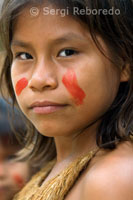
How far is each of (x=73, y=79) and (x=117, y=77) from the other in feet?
0.70

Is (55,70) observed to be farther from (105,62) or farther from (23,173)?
(23,173)

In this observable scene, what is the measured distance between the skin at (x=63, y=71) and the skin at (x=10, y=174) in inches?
30.3

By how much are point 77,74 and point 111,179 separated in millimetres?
443

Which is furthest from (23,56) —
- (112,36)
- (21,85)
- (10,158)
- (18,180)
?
(10,158)

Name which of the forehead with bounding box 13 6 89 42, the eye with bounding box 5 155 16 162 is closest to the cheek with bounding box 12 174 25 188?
the eye with bounding box 5 155 16 162

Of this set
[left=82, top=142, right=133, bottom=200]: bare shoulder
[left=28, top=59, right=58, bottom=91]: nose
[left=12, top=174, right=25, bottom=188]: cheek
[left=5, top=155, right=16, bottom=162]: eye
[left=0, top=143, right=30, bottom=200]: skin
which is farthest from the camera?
[left=5, top=155, right=16, bottom=162]: eye

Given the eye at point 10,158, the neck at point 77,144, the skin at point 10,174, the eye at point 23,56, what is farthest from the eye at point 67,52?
the eye at point 10,158

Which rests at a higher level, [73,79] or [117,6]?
[117,6]

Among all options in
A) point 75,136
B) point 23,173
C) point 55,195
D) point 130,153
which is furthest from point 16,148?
point 130,153

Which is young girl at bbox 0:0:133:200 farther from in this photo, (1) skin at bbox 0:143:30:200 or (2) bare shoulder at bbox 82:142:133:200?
(1) skin at bbox 0:143:30:200

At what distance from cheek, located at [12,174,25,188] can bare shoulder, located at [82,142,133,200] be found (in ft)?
3.30

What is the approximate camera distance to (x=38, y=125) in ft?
5.16

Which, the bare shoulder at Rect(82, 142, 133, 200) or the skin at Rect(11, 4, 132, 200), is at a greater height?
the skin at Rect(11, 4, 132, 200)

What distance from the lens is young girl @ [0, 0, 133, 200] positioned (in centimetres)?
145
